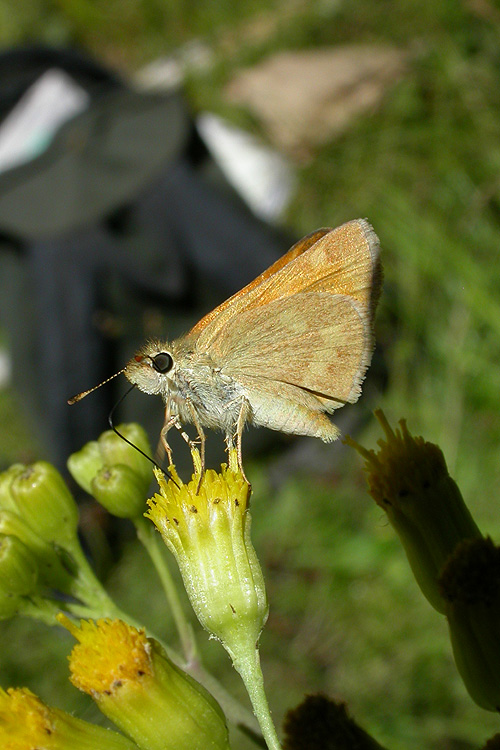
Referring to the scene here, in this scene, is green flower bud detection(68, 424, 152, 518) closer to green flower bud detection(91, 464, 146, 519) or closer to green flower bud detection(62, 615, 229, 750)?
green flower bud detection(91, 464, 146, 519)

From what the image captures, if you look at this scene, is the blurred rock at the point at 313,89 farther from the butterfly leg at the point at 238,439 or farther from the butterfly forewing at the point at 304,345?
the butterfly leg at the point at 238,439

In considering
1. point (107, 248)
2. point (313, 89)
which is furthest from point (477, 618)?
point (313, 89)

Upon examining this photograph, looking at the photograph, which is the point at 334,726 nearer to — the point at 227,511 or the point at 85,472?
the point at 227,511

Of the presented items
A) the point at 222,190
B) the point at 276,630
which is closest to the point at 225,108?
the point at 222,190

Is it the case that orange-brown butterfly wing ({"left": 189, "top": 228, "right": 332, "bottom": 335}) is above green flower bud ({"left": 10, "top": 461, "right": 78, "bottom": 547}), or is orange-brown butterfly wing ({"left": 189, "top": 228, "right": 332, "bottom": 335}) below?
above

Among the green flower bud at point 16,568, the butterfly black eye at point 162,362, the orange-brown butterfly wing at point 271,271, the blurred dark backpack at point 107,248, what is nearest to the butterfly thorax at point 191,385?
the butterfly black eye at point 162,362

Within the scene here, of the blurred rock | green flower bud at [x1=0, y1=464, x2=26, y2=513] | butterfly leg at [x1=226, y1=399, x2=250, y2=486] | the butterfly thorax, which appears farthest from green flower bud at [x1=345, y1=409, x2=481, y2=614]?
the blurred rock

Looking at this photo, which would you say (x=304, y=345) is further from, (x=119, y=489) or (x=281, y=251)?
(x=281, y=251)
